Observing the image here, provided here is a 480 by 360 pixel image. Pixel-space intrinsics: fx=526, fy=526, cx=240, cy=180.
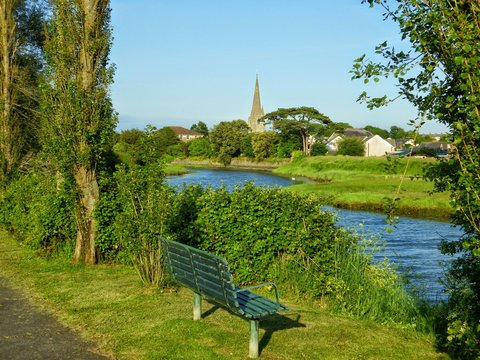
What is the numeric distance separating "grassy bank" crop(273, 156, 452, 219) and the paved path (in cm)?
428

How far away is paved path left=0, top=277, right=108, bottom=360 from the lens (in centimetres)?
626

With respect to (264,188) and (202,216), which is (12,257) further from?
(264,188)

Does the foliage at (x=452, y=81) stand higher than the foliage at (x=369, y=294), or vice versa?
the foliage at (x=452, y=81)

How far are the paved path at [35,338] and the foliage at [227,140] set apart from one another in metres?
115

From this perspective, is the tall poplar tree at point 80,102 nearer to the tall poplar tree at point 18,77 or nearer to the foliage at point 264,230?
the foliage at point 264,230

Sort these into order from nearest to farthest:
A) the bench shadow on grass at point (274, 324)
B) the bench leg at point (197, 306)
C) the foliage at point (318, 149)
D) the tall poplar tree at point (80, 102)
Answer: the bench shadow on grass at point (274, 324)
the bench leg at point (197, 306)
the tall poplar tree at point (80, 102)
the foliage at point (318, 149)

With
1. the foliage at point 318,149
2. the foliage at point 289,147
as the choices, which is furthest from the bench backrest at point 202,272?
the foliage at point 289,147

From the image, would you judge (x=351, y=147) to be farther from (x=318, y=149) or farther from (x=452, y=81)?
(x=452, y=81)

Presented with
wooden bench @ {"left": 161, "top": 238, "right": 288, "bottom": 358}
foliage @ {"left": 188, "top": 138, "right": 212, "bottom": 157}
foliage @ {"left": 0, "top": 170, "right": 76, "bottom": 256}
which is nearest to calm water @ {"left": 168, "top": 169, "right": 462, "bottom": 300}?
foliage @ {"left": 0, "top": 170, "right": 76, "bottom": 256}

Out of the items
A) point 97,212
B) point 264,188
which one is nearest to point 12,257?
point 97,212

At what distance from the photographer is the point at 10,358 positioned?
6137 mm

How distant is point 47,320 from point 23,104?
1778 cm

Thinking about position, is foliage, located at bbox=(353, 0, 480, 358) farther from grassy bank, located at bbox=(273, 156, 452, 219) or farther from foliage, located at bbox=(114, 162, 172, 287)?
foliage, located at bbox=(114, 162, 172, 287)

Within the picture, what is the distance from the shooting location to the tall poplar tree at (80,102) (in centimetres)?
1137
